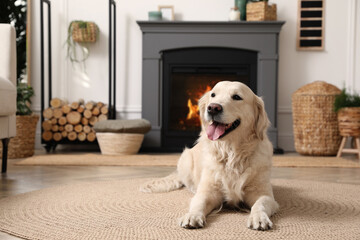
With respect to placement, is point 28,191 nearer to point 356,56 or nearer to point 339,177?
point 339,177

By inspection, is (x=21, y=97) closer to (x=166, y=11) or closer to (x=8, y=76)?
(x=8, y=76)

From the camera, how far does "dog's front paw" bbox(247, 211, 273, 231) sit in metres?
1.54

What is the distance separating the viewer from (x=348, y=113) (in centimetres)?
427

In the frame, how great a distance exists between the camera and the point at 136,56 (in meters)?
5.13

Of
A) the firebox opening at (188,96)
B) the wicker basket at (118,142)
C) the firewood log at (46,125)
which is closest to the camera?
the wicker basket at (118,142)

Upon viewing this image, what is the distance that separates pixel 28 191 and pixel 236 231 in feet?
Result: 4.40

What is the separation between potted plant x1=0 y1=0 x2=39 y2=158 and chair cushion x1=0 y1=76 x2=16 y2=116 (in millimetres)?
1161

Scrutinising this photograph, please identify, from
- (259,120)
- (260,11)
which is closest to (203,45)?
(260,11)

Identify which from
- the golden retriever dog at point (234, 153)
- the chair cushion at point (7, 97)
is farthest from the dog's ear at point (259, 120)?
the chair cushion at point (7, 97)

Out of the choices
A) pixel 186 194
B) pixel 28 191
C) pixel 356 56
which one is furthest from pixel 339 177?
pixel 356 56

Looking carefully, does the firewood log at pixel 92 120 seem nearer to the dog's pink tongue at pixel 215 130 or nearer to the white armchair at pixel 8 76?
the white armchair at pixel 8 76

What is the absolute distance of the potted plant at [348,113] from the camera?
4.24 m

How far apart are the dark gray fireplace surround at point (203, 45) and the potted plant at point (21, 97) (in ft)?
4.23

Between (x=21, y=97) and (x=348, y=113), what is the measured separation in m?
3.32
